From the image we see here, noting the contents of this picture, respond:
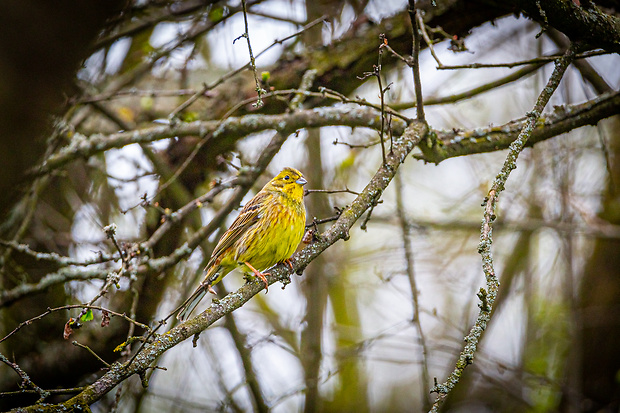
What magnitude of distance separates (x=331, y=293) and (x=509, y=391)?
288cm

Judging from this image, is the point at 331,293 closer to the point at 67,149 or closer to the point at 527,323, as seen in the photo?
the point at 527,323

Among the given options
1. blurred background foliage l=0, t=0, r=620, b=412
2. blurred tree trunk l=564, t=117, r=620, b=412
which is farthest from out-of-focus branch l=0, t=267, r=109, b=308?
blurred tree trunk l=564, t=117, r=620, b=412

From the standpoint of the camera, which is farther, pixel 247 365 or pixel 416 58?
pixel 247 365

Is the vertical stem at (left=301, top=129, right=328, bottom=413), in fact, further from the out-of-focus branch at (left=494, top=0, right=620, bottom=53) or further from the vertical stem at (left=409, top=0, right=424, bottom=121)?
the out-of-focus branch at (left=494, top=0, right=620, bottom=53)

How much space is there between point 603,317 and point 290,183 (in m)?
4.65

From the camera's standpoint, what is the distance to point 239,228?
477 centimetres

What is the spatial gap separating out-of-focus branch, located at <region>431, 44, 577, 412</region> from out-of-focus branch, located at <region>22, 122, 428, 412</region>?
2.45ft

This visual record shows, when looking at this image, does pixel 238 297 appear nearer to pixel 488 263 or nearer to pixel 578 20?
pixel 488 263

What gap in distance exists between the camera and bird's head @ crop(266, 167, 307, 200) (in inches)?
197

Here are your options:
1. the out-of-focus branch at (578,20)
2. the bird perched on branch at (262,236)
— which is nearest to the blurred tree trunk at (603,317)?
the out-of-focus branch at (578,20)

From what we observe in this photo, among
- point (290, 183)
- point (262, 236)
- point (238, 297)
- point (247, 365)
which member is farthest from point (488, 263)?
point (247, 365)

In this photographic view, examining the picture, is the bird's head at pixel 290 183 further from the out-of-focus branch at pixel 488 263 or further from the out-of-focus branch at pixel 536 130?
the out-of-focus branch at pixel 488 263

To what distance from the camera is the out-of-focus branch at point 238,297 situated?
2.46m

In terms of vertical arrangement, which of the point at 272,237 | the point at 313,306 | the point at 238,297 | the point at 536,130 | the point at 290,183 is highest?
the point at 290,183
